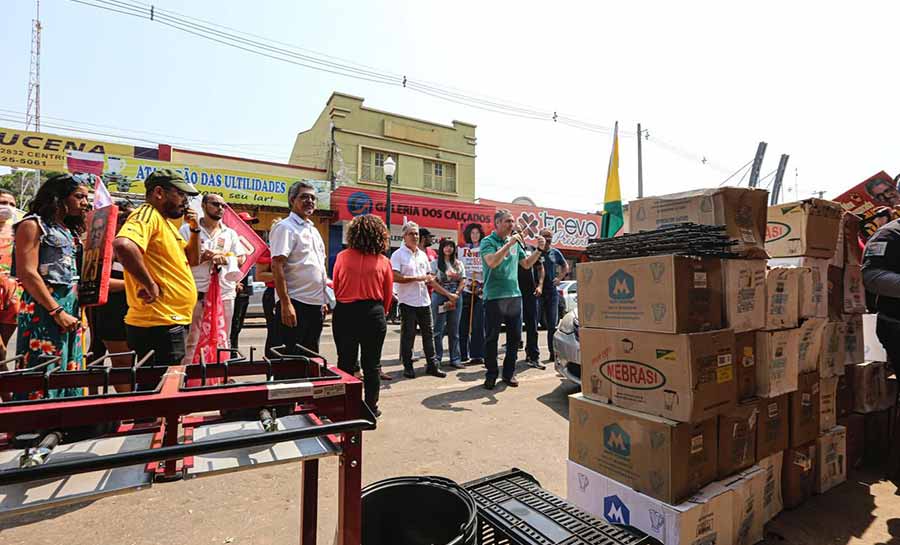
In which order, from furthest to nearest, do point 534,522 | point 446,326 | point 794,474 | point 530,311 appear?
1. point 446,326
2. point 530,311
3. point 794,474
4. point 534,522

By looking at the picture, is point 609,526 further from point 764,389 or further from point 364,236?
point 364,236

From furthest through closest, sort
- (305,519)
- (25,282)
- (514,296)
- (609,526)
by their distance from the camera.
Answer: (514,296) → (25,282) → (305,519) → (609,526)

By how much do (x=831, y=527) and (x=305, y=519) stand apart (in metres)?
2.64

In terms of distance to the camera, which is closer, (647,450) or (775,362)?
(647,450)

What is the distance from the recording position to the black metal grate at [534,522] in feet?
4.89

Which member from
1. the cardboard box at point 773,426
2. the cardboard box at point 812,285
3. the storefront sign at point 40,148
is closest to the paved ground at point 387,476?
the cardboard box at point 773,426

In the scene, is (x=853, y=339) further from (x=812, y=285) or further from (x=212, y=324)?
(x=212, y=324)

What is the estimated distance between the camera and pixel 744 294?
7.19 ft

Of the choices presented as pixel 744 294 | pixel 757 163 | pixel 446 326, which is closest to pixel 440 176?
pixel 757 163

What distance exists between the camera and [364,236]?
3574mm

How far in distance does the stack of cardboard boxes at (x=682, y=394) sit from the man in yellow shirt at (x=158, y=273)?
2512 mm

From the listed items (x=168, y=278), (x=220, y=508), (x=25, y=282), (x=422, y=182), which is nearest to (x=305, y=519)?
(x=220, y=508)

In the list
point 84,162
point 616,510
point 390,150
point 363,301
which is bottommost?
point 616,510

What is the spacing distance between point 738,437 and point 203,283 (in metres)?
3.90
